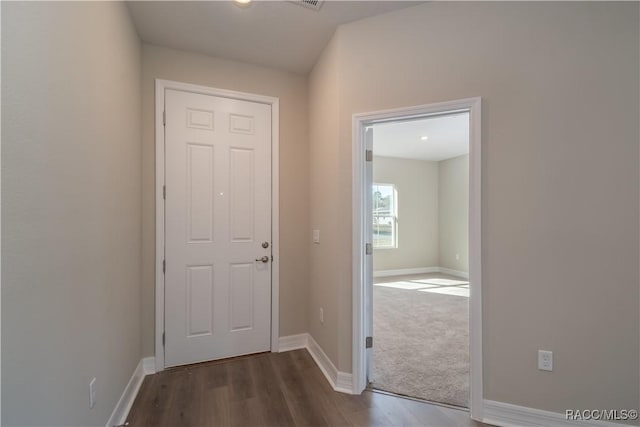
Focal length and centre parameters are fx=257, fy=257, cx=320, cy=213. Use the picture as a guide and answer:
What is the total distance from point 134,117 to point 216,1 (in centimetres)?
105

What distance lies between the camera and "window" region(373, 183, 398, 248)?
247 inches

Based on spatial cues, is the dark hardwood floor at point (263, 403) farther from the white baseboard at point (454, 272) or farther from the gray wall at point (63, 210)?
the white baseboard at point (454, 272)

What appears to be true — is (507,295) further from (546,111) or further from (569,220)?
(546,111)

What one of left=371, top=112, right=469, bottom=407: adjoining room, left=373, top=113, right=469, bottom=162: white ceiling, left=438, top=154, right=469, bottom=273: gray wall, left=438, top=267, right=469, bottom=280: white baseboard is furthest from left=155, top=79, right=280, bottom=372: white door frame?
left=438, top=267, right=469, bottom=280: white baseboard

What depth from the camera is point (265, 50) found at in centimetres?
233

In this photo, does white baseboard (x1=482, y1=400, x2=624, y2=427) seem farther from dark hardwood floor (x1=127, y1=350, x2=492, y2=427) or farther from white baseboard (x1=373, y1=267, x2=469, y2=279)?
white baseboard (x1=373, y1=267, x2=469, y2=279)

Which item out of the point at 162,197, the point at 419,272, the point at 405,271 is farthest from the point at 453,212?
the point at 162,197

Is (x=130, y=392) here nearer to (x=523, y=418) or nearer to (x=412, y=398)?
(x=412, y=398)

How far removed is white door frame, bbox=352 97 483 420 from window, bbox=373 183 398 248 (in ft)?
14.4

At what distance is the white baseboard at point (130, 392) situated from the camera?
62.7 inches

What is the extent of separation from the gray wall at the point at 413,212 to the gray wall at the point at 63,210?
5.24 metres

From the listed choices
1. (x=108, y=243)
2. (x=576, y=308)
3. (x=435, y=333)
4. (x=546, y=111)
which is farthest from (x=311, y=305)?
(x=546, y=111)

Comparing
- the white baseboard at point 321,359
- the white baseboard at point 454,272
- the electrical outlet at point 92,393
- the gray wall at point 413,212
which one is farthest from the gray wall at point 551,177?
the white baseboard at point 454,272

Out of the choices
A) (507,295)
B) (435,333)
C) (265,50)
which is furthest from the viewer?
(435,333)
